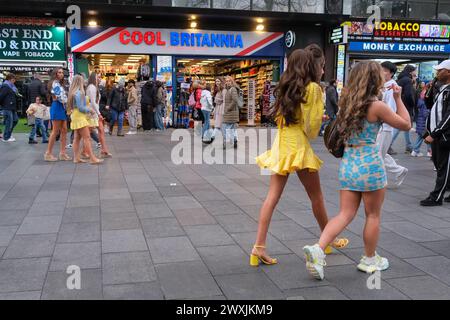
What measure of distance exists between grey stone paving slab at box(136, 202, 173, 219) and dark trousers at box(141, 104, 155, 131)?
1074cm

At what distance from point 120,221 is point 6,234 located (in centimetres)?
122

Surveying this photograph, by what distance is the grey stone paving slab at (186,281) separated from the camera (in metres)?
3.48

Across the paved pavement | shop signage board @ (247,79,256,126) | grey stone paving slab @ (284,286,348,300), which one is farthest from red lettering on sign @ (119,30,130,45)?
grey stone paving slab @ (284,286,348,300)

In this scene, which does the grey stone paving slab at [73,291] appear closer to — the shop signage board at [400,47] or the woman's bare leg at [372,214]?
the woman's bare leg at [372,214]

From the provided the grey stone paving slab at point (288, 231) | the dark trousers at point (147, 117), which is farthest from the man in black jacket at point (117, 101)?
the grey stone paving slab at point (288, 231)

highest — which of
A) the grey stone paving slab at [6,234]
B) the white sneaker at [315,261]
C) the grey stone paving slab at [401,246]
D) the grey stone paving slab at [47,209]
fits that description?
the white sneaker at [315,261]

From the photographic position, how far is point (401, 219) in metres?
5.60

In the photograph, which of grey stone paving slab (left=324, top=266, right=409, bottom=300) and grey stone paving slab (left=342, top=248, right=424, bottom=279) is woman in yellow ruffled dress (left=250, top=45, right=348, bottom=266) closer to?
grey stone paving slab (left=324, top=266, right=409, bottom=300)

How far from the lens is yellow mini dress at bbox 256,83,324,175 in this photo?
3787mm

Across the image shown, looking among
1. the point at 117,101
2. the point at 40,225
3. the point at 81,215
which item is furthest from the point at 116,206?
the point at 117,101

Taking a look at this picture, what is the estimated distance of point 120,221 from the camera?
5445 millimetres

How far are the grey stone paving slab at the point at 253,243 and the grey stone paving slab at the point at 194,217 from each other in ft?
1.95

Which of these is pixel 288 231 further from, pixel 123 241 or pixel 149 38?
pixel 149 38
